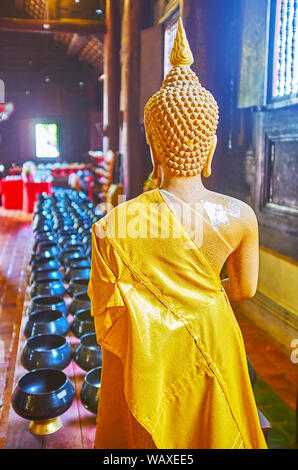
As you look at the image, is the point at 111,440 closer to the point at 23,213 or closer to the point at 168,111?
the point at 168,111

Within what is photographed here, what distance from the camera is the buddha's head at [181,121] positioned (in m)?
1.14

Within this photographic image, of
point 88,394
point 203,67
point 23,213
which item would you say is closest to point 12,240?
point 23,213

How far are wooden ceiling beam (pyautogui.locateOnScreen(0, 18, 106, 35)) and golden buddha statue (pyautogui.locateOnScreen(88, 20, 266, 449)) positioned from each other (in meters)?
8.15

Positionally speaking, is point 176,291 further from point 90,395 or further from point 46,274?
point 46,274

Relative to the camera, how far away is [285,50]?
322cm

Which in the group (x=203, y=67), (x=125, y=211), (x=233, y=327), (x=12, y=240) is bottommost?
(x=12, y=240)

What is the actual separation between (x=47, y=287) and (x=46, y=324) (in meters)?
0.50

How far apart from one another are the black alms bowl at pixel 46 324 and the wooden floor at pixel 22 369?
10 cm

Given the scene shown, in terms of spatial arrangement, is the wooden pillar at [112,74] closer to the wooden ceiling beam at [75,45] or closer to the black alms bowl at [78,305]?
the wooden ceiling beam at [75,45]

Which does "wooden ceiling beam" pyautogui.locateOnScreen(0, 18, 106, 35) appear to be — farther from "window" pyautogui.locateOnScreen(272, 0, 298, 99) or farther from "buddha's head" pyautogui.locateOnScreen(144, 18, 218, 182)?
"buddha's head" pyautogui.locateOnScreen(144, 18, 218, 182)

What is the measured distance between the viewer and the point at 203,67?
364 cm

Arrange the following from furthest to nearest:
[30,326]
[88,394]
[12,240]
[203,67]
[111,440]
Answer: [12,240]
[203,67]
[30,326]
[88,394]
[111,440]

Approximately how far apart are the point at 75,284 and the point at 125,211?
4.13 feet

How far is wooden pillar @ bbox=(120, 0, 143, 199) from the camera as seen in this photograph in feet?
22.1
